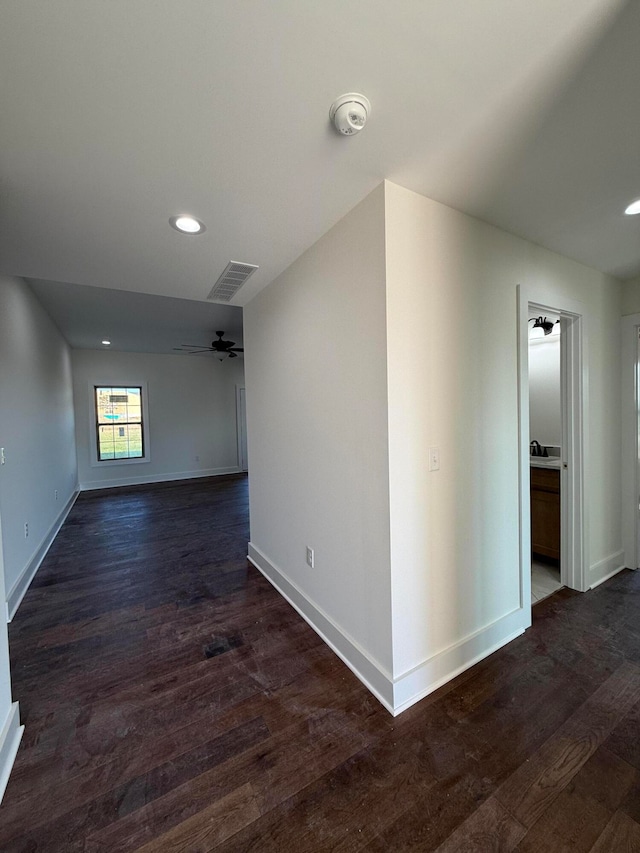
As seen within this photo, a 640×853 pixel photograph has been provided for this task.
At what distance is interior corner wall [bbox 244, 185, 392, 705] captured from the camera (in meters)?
1.60

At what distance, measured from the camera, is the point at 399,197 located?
155 cm

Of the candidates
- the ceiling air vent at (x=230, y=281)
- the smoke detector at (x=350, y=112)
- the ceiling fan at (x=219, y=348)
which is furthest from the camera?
the ceiling fan at (x=219, y=348)

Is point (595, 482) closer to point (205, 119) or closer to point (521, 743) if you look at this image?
point (521, 743)

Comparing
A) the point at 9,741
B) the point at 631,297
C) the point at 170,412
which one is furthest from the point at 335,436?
the point at 170,412

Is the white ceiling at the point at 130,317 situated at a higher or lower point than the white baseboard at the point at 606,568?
higher

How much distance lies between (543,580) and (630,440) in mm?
1385

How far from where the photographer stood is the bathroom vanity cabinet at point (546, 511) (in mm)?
2832

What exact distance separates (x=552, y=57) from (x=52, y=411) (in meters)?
5.44

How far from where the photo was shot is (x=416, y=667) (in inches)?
64.4

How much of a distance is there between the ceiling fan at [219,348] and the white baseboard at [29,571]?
3.22m

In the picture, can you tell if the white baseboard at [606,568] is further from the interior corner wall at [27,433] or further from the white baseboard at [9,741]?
the interior corner wall at [27,433]

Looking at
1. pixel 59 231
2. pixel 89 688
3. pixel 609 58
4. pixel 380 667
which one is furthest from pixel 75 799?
pixel 609 58

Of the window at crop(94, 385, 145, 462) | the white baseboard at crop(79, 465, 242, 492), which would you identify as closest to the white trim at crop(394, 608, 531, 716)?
the white baseboard at crop(79, 465, 242, 492)

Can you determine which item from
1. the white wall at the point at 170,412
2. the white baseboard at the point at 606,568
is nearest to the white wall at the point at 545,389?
the white baseboard at the point at 606,568
